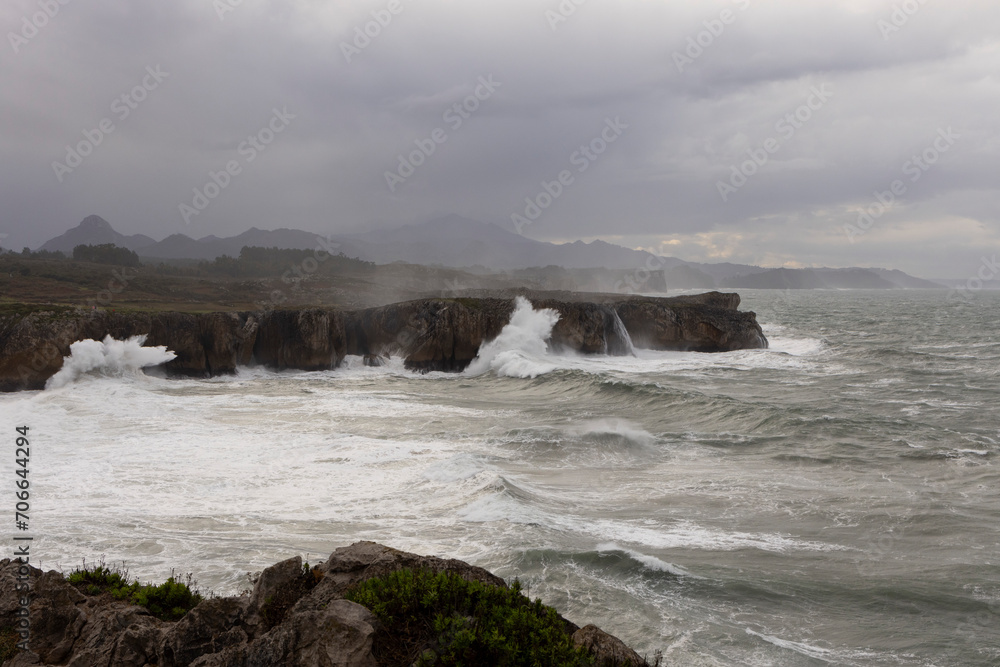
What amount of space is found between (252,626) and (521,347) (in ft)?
106

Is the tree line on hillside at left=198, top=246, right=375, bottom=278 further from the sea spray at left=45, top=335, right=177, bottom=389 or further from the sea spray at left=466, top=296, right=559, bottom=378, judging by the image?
the sea spray at left=45, top=335, right=177, bottom=389

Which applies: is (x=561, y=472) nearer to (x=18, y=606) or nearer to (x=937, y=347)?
(x=18, y=606)

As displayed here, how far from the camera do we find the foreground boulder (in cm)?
494

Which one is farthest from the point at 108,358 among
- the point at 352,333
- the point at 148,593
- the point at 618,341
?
the point at 618,341

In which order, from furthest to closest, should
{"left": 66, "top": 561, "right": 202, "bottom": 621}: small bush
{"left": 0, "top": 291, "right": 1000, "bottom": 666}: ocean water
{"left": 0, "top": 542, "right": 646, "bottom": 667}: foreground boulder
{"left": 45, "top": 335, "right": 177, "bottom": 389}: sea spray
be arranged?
{"left": 45, "top": 335, "right": 177, "bottom": 389}: sea spray
{"left": 0, "top": 291, "right": 1000, "bottom": 666}: ocean water
{"left": 66, "top": 561, "right": 202, "bottom": 621}: small bush
{"left": 0, "top": 542, "right": 646, "bottom": 667}: foreground boulder

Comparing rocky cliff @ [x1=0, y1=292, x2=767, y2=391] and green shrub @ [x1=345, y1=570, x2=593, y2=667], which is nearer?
green shrub @ [x1=345, y1=570, x2=593, y2=667]

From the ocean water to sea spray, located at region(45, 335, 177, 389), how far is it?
14 cm

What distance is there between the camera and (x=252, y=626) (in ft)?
19.0

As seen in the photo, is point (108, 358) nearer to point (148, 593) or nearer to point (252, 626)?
point (148, 593)

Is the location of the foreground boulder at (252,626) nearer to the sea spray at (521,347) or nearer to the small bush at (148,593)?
the small bush at (148,593)

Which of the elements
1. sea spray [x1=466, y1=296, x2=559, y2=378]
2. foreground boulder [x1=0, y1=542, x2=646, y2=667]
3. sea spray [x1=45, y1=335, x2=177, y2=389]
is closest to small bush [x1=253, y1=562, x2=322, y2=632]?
foreground boulder [x1=0, y1=542, x2=646, y2=667]

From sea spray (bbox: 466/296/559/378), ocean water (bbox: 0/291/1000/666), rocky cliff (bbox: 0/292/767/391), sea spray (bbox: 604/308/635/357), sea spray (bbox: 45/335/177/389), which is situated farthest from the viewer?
sea spray (bbox: 604/308/635/357)

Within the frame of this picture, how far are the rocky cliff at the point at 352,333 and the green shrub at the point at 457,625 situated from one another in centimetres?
2695

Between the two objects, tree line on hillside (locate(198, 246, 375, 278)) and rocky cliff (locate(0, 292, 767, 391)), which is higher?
tree line on hillside (locate(198, 246, 375, 278))
